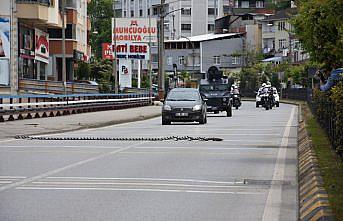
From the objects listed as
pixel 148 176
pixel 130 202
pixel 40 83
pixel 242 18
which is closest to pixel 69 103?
pixel 40 83

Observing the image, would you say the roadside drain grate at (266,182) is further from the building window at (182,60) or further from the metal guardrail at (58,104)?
the building window at (182,60)

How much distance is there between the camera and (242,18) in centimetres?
12375

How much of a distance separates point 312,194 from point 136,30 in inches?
2273

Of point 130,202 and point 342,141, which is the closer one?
point 130,202

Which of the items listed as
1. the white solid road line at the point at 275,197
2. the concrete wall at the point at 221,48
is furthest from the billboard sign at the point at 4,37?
the concrete wall at the point at 221,48

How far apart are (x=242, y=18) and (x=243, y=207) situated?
114 m

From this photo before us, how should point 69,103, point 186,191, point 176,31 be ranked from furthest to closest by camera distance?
point 176,31 < point 69,103 < point 186,191

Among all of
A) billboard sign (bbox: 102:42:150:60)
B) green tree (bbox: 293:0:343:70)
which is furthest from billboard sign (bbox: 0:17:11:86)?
A: green tree (bbox: 293:0:343:70)

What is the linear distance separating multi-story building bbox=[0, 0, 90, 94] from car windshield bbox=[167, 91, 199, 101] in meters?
21.1

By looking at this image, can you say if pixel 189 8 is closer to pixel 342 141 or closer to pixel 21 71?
pixel 21 71

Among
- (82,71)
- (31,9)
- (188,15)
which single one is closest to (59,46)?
(82,71)

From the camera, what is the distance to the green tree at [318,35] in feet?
68.7

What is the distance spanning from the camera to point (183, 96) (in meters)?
35.2

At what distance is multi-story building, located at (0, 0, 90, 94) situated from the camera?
54.8 m
